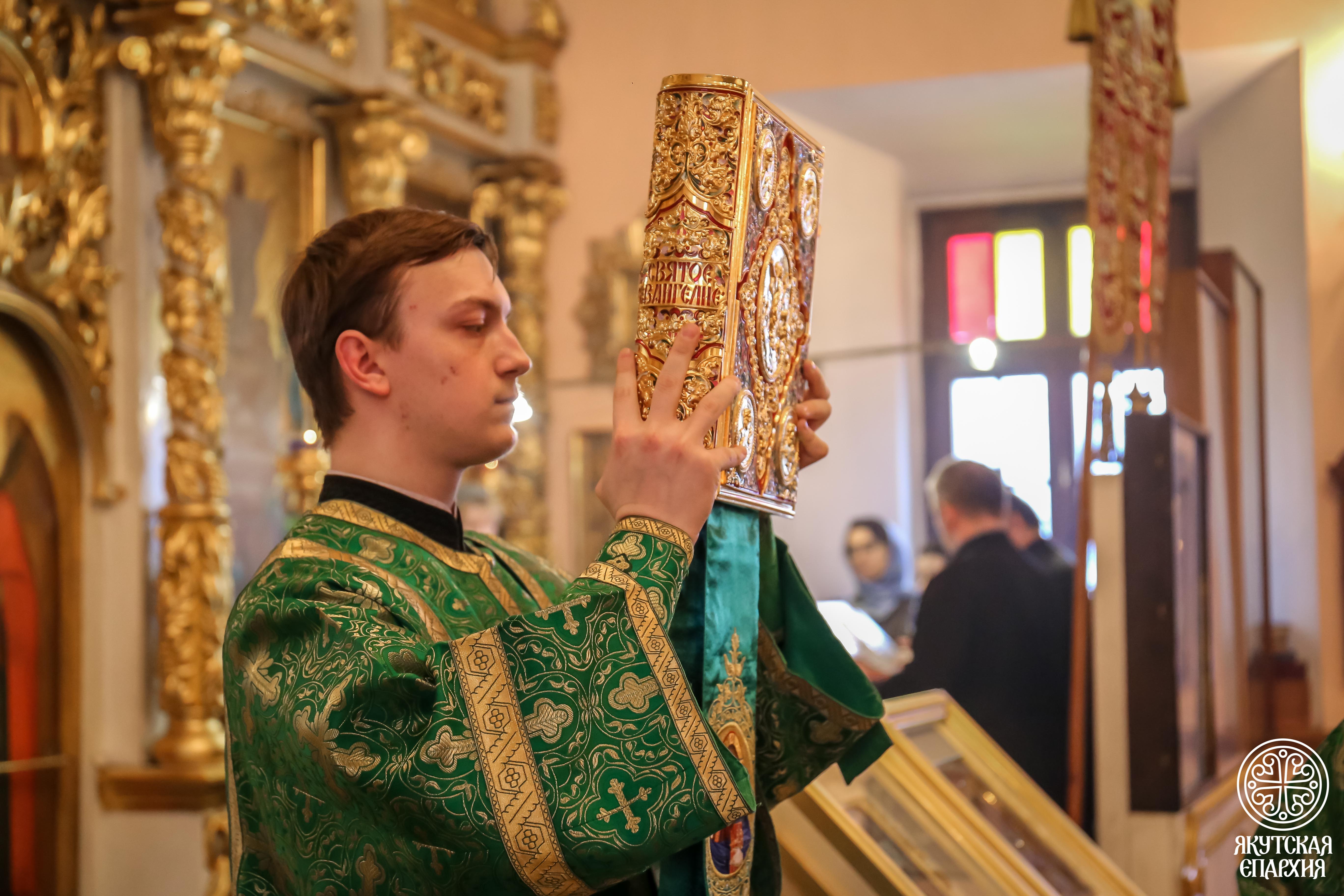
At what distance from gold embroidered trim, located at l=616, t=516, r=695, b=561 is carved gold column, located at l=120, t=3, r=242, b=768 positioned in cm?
367

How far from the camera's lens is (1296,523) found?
18.7 feet

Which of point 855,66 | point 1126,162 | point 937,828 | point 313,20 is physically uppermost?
point 855,66

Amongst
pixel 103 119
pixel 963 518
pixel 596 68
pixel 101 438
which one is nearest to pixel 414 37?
pixel 596 68

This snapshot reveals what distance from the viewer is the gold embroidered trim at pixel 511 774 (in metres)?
1.45

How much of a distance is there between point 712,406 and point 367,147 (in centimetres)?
494

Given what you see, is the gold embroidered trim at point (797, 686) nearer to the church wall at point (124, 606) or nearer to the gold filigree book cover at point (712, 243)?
the gold filigree book cover at point (712, 243)

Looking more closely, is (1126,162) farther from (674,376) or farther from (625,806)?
(625,806)

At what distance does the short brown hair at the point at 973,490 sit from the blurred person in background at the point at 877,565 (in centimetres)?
339

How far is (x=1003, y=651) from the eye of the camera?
3975mm

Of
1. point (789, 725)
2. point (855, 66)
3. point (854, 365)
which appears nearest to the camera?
point (789, 725)

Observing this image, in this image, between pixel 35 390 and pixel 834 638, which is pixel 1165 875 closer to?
pixel 834 638

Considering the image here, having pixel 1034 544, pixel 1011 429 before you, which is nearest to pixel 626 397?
pixel 1034 544

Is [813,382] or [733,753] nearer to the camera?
[733,753]

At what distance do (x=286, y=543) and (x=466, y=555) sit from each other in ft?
0.85
